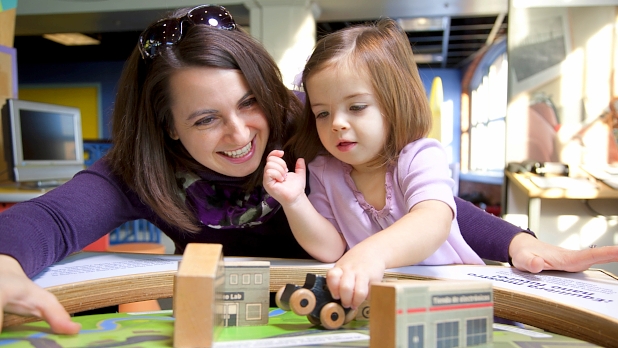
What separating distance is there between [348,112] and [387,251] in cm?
35

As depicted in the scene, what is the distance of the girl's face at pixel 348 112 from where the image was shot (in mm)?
987

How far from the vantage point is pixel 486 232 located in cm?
110

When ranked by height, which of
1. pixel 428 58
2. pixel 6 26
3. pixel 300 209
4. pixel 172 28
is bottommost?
pixel 300 209

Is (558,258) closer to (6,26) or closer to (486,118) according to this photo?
(6,26)

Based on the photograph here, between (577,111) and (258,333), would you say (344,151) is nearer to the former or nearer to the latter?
(258,333)

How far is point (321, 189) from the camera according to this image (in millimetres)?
1143

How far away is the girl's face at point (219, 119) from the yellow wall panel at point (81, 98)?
9245mm

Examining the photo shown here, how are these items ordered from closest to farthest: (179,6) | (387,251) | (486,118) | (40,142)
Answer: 1. (387,251)
2. (40,142)
3. (179,6)
4. (486,118)

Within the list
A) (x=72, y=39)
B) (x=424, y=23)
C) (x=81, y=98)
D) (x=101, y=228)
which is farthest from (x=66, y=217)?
(x=81, y=98)

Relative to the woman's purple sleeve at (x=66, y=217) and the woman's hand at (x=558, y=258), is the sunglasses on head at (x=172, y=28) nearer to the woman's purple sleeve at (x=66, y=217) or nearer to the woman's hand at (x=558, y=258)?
the woman's purple sleeve at (x=66, y=217)

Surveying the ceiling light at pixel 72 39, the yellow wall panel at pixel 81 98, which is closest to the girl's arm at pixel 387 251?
the ceiling light at pixel 72 39

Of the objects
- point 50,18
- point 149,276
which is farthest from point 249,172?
point 50,18

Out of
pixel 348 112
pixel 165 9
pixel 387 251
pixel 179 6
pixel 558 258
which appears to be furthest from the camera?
pixel 179 6

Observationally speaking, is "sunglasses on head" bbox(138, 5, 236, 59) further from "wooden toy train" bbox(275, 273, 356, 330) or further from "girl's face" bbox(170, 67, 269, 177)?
"wooden toy train" bbox(275, 273, 356, 330)
